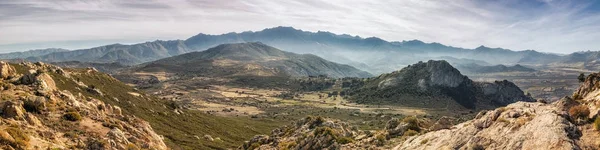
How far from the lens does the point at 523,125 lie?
21.9 meters

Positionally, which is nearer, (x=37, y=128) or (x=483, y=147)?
(x=483, y=147)

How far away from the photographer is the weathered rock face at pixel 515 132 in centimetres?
1925

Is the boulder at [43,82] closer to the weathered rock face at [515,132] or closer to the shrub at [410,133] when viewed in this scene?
the shrub at [410,133]

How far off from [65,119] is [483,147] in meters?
46.9

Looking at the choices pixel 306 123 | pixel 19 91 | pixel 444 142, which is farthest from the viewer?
pixel 306 123

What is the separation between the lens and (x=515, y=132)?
21500 mm

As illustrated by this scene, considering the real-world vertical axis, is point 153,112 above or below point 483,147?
below

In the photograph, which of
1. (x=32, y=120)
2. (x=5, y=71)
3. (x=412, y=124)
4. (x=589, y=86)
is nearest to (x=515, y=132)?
(x=589, y=86)

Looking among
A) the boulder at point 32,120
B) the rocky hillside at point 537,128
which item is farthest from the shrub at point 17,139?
the rocky hillside at point 537,128

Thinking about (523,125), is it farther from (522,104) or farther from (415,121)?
(415,121)

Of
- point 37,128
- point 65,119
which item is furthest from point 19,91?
point 37,128

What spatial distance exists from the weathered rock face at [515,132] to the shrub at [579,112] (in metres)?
0.55

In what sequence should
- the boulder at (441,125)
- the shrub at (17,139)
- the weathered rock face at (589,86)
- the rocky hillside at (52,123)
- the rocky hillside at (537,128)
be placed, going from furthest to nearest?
1. the rocky hillside at (52,123)
2. the boulder at (441,125)
3. the shrub at (17,139)
4. the weathered rock face at (589,86)
5. the rocky hillside at (537,128)

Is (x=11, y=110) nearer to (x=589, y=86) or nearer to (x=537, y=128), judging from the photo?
(x=537, y=128)
